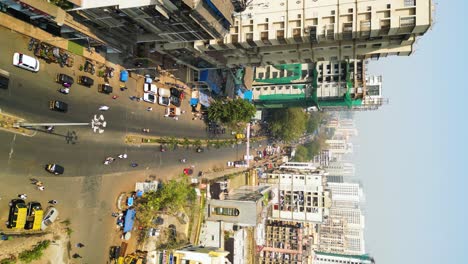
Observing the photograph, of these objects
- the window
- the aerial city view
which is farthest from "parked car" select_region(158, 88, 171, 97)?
the window

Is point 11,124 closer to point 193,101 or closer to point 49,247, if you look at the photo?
point 49,247

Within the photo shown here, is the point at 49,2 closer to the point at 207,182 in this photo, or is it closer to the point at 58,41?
the point at 58,41

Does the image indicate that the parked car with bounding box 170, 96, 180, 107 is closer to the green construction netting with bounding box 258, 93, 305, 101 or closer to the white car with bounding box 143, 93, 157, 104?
the white car with bounding box 143, 93, 157, 104

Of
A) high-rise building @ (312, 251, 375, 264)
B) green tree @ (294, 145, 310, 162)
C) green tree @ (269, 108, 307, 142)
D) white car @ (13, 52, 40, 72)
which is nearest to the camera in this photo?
white car @ (13, 52, 40, 72)

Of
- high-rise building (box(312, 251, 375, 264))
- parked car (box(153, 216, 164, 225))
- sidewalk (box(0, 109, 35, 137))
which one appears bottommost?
high-rise building (box(312, 251, 375, 264))

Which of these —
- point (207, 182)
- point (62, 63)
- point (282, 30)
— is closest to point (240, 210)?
point (207, 182)

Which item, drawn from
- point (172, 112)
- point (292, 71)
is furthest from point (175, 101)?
point (292, 71)
